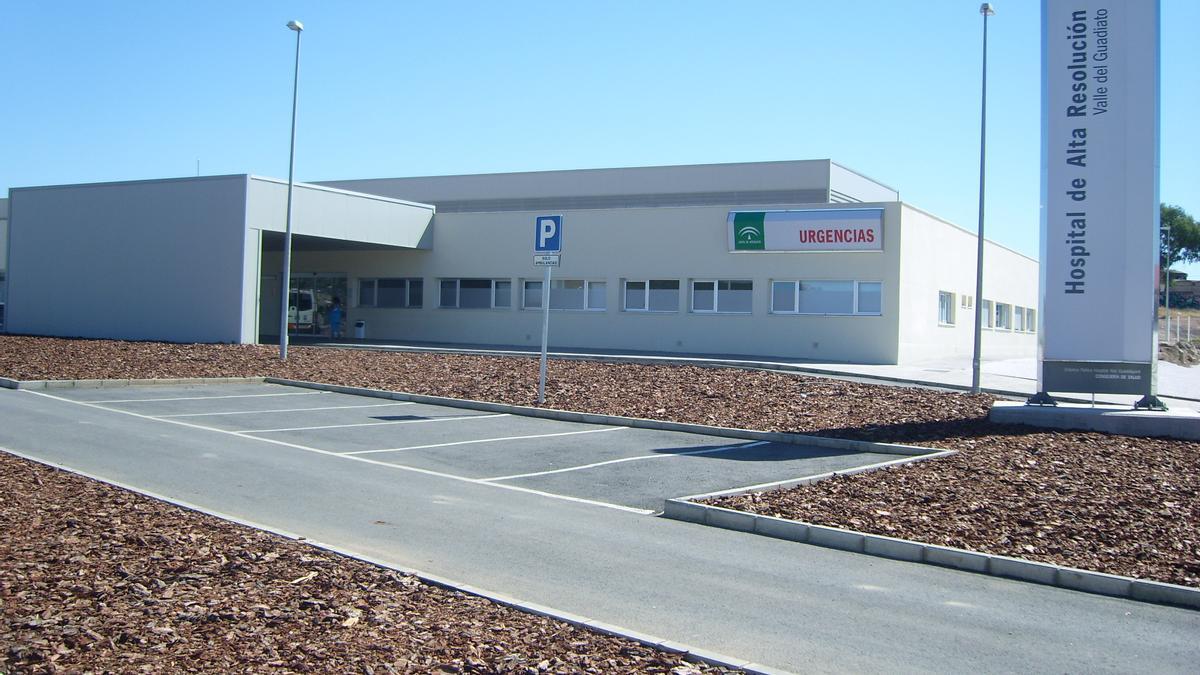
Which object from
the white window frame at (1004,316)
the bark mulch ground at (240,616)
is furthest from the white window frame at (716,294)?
the bark mulch ground at (240,616)

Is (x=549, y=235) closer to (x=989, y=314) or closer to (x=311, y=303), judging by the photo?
(x=311, y=303)

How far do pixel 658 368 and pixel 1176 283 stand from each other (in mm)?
98313

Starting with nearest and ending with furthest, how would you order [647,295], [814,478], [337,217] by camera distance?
[814,478], [337,217], [647,295]

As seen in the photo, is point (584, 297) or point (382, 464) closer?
point (382, 464)

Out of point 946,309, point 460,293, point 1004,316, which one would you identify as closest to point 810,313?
point 946,309

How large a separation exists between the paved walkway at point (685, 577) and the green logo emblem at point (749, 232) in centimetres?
2052

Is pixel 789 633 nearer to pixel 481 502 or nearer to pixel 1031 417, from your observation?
pixel 481 502

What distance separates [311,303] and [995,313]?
28.2m

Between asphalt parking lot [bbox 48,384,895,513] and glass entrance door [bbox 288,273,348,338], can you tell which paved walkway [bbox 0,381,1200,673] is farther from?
glass entrance door [bbox 288,273,348,338]

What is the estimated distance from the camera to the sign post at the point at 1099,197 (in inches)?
589

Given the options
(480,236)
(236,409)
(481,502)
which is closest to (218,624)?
(481,502)

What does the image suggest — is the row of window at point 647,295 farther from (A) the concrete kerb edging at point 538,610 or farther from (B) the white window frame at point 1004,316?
(A) the concrete kerb edging at point 538,610

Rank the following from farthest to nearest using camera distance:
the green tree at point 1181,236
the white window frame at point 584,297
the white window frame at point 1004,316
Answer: the green tree at point 1181,236 → the white window frame at point 1004,316 → the white window frame at point 584,297

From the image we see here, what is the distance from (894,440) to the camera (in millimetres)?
13773
